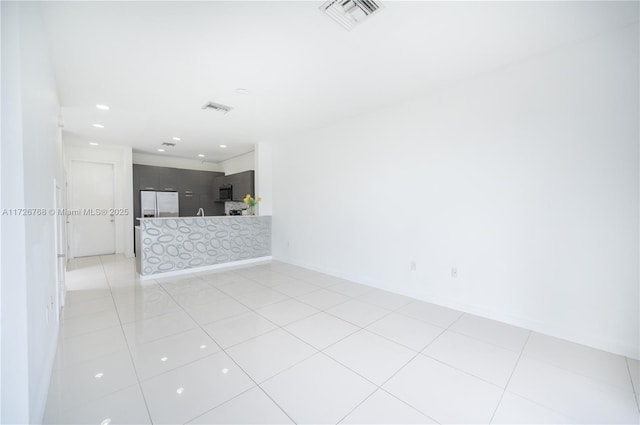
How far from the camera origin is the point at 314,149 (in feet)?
16.4

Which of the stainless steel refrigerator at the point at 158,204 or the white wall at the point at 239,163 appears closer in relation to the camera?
the stainless steel refrigerator at the point at 158,204

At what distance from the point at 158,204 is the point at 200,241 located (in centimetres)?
278

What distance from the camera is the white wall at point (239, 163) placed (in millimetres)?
7136

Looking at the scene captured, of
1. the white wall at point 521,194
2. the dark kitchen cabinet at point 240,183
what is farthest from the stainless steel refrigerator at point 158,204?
the white wall at point 521,194

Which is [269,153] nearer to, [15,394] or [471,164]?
[471,164]

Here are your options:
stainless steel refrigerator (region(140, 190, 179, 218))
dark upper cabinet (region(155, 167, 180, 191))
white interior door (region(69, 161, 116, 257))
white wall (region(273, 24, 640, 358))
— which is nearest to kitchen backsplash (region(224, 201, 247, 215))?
stainless steel refrigerator (region(140, 190, 179, 218))

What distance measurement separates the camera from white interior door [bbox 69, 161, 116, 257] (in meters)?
6.19

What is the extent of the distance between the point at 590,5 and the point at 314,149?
3.73 meters

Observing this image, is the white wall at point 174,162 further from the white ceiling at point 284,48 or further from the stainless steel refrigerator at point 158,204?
the white ceiling at point 284,48

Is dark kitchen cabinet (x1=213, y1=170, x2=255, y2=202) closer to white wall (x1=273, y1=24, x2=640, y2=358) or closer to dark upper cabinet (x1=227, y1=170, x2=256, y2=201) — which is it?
dark upper cabinet (x1=227, y1=170, x2=256, y2=201)

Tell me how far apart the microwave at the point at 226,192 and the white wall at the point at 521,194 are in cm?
417

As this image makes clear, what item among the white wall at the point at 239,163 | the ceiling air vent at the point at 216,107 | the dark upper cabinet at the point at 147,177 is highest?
the ceiling air vent at the point at 216,107

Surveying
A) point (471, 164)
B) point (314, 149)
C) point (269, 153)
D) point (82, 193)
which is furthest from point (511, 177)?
point (82, 193)

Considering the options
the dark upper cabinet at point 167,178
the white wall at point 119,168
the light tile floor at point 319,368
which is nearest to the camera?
the light tile floor at point 319,368
